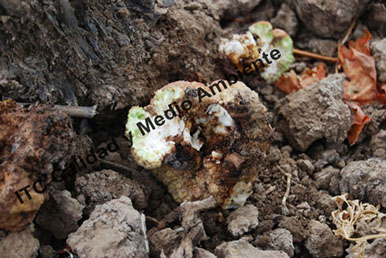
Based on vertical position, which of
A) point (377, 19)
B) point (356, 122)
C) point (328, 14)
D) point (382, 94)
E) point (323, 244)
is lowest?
point (323, 244)

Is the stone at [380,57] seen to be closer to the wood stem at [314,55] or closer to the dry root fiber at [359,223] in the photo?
the wood stem at [314,55]

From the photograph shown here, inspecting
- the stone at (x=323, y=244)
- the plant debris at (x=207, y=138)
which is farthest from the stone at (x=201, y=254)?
the stone at (x=323, y=244)

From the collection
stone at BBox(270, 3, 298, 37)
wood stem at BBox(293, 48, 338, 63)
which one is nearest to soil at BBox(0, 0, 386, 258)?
stone at BBox(270, 3, 298, 37)

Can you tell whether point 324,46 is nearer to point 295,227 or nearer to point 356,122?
point 356,122

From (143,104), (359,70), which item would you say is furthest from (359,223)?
(143,104)

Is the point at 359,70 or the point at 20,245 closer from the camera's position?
the point at 20,245

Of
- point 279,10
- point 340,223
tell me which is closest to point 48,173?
point 340,223

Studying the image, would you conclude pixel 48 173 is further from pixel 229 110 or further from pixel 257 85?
pixel 257 85
